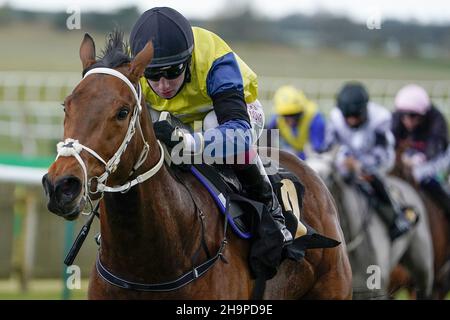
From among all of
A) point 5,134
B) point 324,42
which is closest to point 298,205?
point 5,134

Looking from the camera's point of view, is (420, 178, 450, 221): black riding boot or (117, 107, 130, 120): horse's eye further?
(420, 178, 450, 221): black riding boot

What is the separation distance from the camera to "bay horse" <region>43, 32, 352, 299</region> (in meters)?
3.84

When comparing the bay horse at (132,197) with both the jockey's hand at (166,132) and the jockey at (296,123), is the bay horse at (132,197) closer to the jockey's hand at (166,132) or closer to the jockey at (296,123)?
the jockey's hand at (166,132)

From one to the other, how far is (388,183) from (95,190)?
242 inches

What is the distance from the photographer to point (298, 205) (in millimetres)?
5414

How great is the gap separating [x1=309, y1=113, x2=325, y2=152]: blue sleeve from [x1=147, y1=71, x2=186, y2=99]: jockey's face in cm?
565

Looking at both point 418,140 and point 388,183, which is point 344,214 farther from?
point 418,140

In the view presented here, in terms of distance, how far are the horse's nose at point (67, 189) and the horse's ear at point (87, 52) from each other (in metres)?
0.69

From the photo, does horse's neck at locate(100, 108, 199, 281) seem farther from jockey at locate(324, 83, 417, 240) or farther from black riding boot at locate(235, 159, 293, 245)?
jockey at locate(324, 83, 417, 240)

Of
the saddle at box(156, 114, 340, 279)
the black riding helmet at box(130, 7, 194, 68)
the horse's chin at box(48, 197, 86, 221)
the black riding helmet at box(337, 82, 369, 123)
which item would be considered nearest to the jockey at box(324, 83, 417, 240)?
the black riding helmet at box(337, 82, 369, 123)

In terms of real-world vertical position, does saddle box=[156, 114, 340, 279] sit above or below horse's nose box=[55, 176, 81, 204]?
below

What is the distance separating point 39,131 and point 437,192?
746cm

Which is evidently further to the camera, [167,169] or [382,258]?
[382,258]

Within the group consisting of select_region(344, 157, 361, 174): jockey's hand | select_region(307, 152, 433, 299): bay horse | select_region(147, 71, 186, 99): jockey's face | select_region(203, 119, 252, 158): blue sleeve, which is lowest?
select_region(307, 152, 433, 299): bay horse
